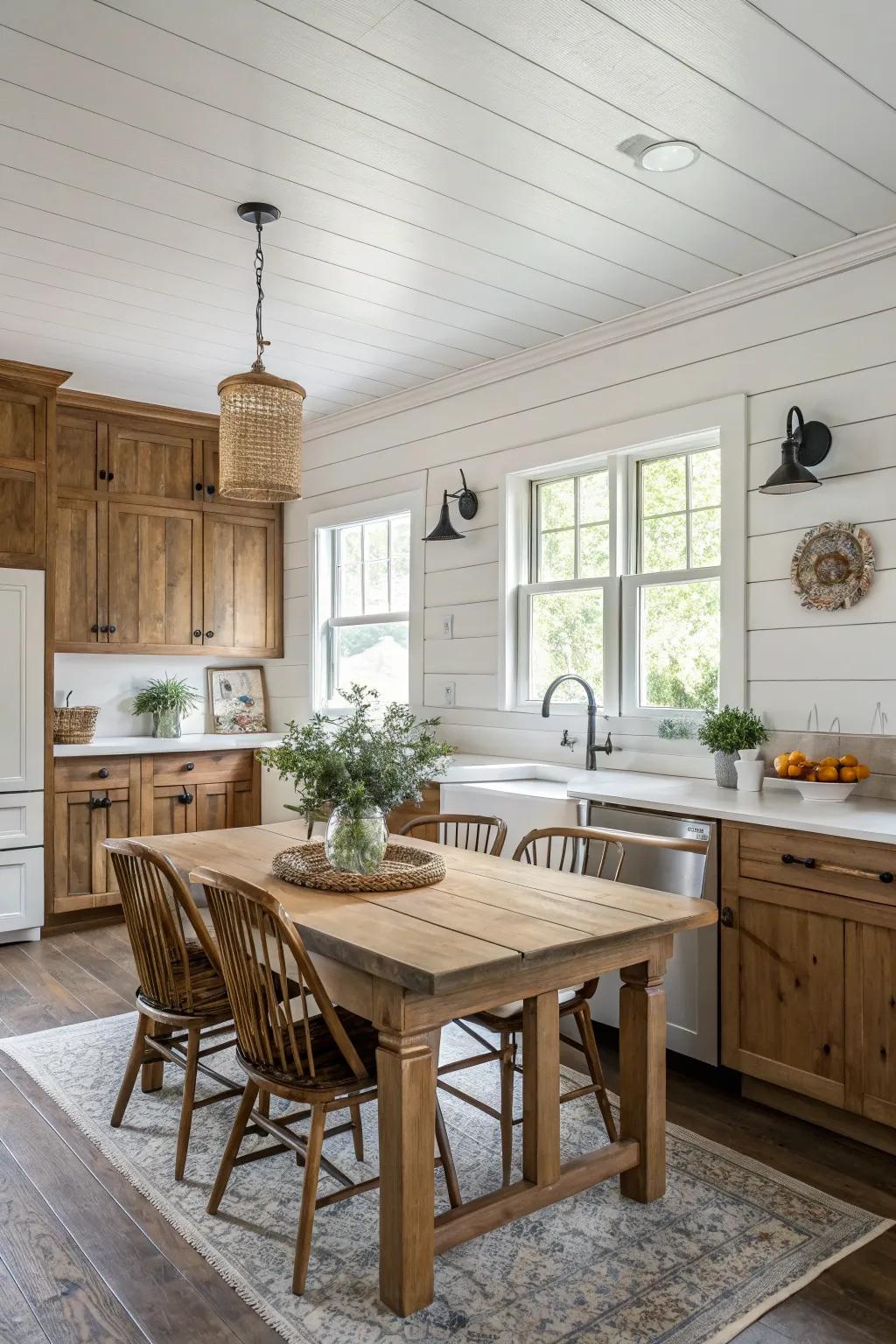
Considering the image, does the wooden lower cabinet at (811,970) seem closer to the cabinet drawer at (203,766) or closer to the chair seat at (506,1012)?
the chair seat at (506,1012)

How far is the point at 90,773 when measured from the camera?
4.83 metres

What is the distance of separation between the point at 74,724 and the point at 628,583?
2889mm

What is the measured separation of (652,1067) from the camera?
2.34 meters

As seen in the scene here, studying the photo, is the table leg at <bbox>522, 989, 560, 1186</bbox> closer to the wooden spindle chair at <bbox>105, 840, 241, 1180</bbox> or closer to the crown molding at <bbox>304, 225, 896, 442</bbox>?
the wooden spindle chair at <bbox>105, 840, 241, 1180</bbox>

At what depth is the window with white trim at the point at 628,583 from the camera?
12.3ft

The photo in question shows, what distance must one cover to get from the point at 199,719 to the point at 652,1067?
406cm

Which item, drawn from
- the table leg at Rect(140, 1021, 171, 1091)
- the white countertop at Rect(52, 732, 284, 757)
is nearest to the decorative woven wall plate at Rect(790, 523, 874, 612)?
the table leg at Rect(140, 1021, 171, 1091)

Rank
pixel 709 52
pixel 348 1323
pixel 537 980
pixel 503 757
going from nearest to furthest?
1. pixel 348 1323
2. pixel 537 980
3. pixel 709 52
4. pixel 503 757

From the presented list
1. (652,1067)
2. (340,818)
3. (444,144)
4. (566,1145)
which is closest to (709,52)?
(444,144)

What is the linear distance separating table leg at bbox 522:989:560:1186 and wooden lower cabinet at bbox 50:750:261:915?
3.25 m

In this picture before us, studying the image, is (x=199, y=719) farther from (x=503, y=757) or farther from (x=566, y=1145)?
(x=566, y=1145)

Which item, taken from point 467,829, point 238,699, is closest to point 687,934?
point 467,829

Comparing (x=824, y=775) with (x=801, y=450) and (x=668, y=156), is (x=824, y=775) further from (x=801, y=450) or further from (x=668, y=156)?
(x=668, y=156)

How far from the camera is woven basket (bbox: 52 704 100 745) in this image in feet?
16.2
